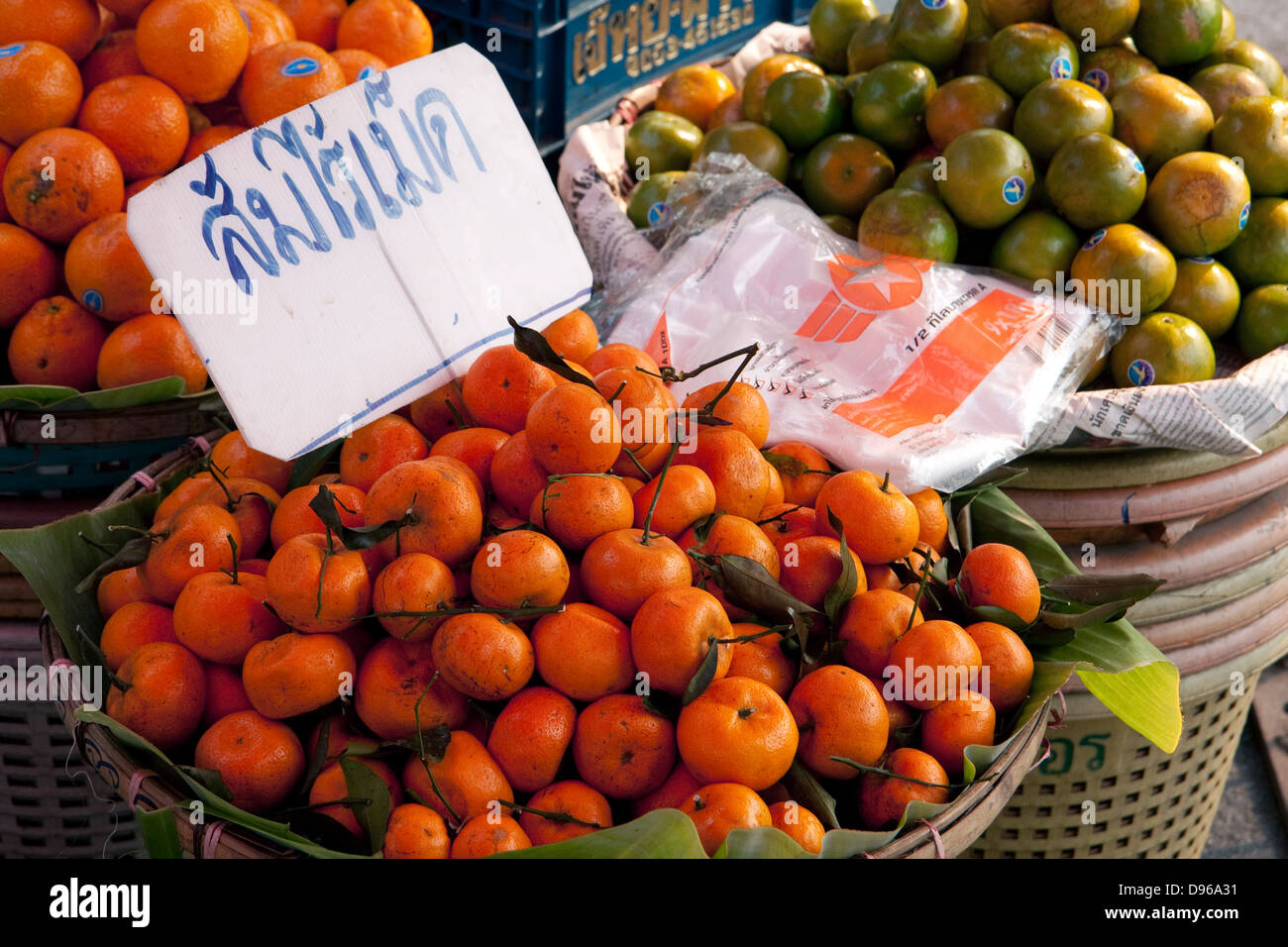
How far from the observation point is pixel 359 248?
1229mm

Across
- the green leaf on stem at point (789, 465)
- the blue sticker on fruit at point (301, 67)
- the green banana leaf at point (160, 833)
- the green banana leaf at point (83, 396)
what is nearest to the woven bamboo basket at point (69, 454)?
the green banana leaf at point (83, 396)

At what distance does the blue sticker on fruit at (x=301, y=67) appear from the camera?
1496mm

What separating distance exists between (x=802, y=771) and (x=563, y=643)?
245 millimetres

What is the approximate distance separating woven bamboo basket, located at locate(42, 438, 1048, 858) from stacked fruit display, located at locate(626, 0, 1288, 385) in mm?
767

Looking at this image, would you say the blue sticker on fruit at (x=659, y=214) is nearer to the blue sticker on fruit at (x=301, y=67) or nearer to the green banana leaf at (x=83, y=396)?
the blue sticker on fruit at (x=301, y=67)

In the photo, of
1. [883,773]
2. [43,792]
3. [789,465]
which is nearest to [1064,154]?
[789,465]

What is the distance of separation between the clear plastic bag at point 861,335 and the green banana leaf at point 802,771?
14 cm

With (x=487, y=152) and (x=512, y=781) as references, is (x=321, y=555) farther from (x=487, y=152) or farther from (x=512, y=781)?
(x=487, y=152)

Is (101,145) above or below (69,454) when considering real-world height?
above

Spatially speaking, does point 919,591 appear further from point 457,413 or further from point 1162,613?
point 1162,613

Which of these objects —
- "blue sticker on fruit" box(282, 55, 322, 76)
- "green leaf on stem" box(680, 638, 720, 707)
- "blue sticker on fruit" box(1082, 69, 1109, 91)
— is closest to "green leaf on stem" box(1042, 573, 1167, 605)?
"green leaf on stem" box(680, 638, 720, 707)

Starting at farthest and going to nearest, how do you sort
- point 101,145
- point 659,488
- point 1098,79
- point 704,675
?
point 1098,79 < point 101,145 < point 659,488 < point 704,675

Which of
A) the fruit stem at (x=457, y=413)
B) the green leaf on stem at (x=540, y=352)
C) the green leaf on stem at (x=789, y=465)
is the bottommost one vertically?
the green leaf on stem at (x=789, y=465)

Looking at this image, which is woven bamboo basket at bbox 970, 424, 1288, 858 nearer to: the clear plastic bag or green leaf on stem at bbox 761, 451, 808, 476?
the clear plastic bag
